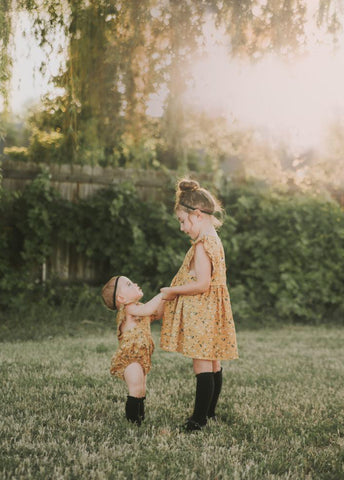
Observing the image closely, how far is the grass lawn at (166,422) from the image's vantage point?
2.53 m

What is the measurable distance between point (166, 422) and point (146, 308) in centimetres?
70

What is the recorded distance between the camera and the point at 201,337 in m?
3.20

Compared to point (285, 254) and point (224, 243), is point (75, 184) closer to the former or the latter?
point (224, 243)

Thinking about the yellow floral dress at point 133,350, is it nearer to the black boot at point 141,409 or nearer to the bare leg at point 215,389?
the black boot at point 141,409

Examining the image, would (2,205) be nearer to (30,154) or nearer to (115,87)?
(30,154)

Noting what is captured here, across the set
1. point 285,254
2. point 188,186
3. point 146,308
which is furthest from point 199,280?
point 285,254

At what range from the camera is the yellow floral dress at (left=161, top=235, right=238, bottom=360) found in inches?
126

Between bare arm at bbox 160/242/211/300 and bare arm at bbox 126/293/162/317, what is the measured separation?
9 cm

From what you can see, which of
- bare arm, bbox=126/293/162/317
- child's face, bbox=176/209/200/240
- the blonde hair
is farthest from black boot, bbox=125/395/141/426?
the blonde hair

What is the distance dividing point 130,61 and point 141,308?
2.00 m

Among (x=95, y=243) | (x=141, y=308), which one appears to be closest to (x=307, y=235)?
(x=95, y=243)

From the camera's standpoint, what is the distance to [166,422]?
3248 millimetres

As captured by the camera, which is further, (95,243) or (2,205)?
(95,243)

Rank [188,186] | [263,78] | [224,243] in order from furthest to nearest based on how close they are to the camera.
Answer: [224,243] → [263,78] → [188,186]
